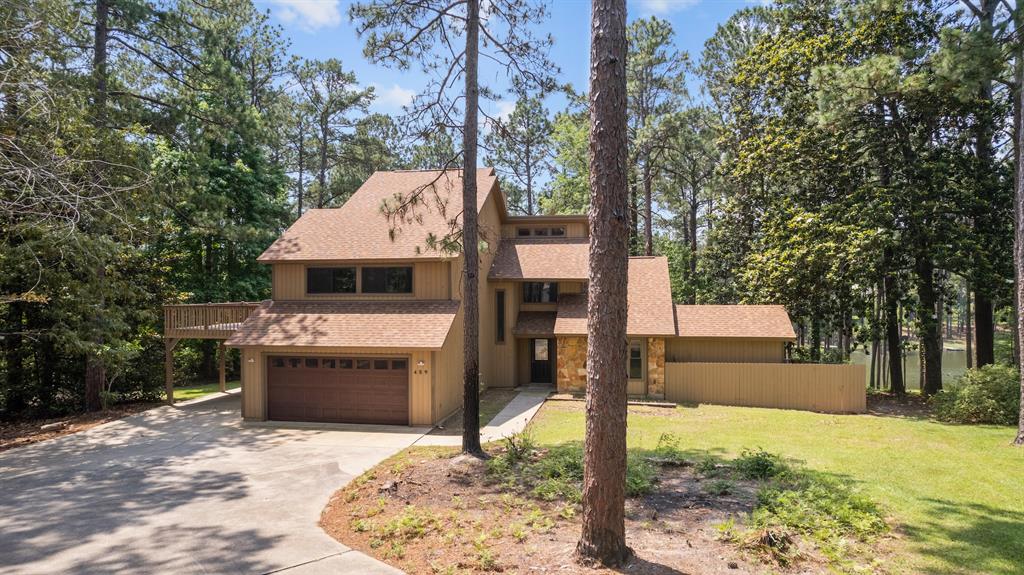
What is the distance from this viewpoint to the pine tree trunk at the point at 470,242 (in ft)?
34.5

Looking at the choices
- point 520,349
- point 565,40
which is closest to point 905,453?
point 565,40

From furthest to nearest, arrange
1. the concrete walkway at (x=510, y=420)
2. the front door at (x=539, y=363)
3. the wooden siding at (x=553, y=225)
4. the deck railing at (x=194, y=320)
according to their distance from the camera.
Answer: the wooden siding at (x=553, y=225) < the front door at (x=539, y=363) < the deck railing at (x=194, y=320) < the concrete walkway at (x=510, y=420)

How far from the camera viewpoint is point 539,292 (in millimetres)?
21219

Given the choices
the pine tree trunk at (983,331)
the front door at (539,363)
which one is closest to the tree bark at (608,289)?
the front door at (539,363)

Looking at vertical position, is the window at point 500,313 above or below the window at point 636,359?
above

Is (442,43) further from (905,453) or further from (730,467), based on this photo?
(905,453)

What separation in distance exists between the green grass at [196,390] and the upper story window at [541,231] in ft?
42.9

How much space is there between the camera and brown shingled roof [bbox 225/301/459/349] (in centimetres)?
1407

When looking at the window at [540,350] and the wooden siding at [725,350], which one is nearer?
the wooden siding at [725,350]

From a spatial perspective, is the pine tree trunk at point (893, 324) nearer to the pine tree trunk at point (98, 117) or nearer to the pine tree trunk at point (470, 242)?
the pine tree trunk at point (470, 242)

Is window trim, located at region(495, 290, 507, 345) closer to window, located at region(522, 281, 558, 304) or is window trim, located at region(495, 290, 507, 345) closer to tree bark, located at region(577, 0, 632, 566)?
window, located at region(522, 281, 558, 304)

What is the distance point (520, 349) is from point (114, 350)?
41.0 ft

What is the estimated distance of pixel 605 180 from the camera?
5816 millimetres

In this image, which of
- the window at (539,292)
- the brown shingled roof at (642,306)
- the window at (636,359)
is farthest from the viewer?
the window at (539,292)
